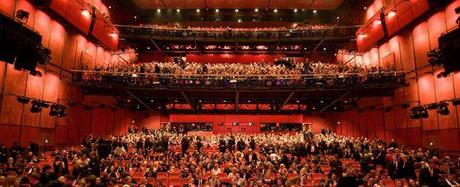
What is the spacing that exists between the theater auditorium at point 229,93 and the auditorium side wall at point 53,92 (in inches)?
3.1

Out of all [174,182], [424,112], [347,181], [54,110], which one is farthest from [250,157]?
[54,110]

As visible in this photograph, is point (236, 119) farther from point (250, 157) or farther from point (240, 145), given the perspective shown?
point (250, 157)

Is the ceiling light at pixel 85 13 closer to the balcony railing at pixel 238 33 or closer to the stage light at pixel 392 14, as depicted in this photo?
the balcony railing at pixel 238 33

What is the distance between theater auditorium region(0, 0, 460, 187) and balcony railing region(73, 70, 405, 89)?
0.07 metres

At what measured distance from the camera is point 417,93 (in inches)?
708

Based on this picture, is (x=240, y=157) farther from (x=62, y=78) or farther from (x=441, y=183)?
(x=62, y=78)

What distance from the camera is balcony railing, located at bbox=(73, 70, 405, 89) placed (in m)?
18.2

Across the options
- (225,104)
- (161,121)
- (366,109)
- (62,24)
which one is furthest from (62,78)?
(366,109)

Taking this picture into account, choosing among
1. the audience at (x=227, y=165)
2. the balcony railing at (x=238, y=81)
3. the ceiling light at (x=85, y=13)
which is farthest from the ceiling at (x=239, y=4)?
the audience at (x=227, y=165)

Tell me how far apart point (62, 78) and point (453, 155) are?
63.6ft

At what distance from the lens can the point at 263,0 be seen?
27.4 meters

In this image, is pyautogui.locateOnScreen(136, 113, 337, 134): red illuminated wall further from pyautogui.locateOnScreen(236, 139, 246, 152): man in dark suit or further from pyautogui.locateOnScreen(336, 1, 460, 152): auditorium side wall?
pyautogui.locateOnScreen(236, 139, 246, 152): man in dark suit

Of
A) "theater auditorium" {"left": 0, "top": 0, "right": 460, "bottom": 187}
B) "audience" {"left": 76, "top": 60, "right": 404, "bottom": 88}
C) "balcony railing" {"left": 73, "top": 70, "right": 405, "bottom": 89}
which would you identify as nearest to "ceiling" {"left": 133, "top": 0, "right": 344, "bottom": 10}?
"theater auditorium" {"left": 0, "top": 0, "right": 460, "bottom": 187}

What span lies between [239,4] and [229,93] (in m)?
11.5
